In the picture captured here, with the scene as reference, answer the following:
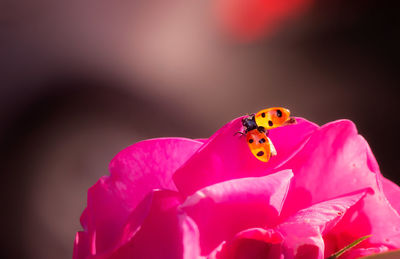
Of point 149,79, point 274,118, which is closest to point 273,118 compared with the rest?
point 274,118

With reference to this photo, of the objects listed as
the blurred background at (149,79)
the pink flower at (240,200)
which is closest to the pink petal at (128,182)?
the pink flower at (240,200)

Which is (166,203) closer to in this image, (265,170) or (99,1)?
(265,170)

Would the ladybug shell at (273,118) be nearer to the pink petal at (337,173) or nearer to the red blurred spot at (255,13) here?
the pink petal at (337,173)

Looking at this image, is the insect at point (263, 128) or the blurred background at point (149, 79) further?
the blurred background at point (149, 79)

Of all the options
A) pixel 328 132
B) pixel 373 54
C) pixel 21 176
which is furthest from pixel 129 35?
pixel 328 132

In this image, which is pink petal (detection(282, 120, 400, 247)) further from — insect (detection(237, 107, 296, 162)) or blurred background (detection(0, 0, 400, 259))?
blurred background (detection(0, 0, 400, 259))

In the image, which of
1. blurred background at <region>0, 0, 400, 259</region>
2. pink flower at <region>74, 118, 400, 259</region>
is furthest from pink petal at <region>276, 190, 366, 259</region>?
blurred background at <region>0, 0, 400, 259</region>
